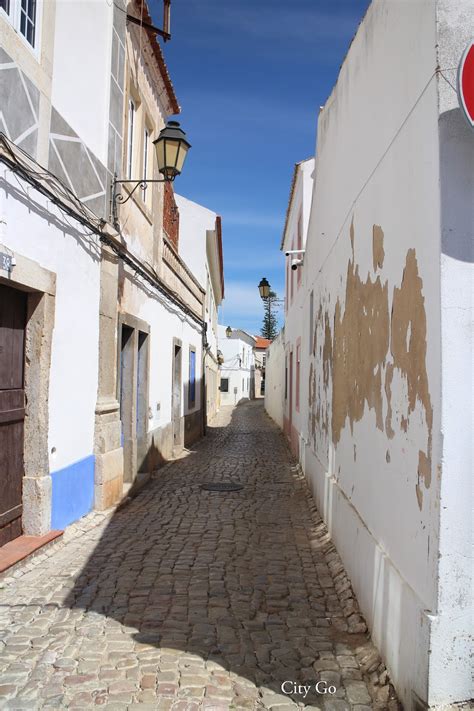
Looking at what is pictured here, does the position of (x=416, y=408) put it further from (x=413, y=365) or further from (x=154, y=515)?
(x=154, y=515)

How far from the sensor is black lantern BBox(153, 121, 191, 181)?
23.1 ft

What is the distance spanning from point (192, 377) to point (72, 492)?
9.64m

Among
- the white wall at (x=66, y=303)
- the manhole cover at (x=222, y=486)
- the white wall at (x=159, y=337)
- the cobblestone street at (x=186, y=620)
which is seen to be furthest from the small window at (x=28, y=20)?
the manhole cover at (x=222, y=486)

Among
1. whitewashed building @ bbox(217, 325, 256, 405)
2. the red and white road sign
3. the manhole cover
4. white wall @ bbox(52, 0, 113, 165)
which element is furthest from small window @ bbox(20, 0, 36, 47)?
whitewashed building @ bbox(217, 325, 256, 405)

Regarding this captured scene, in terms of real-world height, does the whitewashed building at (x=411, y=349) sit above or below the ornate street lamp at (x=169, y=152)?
→ below

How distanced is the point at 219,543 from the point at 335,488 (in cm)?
122

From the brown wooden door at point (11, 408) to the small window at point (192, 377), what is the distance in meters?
9.61

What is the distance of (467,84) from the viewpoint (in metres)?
2.43

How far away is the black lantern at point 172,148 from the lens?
23.1 ft

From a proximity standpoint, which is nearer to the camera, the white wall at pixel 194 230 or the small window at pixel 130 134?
the small window at pixel 130 134

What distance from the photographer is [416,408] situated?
2.82 m

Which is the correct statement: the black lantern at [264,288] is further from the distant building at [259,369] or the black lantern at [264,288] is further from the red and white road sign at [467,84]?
the distant building at [259,369]

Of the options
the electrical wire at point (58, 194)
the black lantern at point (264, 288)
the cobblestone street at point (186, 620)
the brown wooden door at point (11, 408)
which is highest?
the black lantern at point (264, 288)

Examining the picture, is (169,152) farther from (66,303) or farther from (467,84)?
(467,84)
